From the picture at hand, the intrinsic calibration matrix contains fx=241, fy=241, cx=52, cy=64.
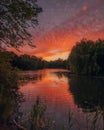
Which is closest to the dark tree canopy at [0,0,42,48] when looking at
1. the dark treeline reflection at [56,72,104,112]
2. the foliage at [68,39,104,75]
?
the dark treeline reflection at [56,72,104,112]

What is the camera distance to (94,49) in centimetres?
7319

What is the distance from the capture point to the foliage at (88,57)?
6788 centimetres

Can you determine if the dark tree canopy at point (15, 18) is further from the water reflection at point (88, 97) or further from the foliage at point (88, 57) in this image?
the foliage at point (88, 57)

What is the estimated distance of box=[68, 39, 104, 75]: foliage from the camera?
223 ft

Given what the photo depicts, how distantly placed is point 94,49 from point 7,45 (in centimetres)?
5945

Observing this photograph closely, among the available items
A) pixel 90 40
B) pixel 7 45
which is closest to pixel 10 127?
pixel 7 45

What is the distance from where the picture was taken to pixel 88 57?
2739 inches

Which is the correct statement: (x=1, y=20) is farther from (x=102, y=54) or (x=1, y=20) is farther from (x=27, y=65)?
(x=27, y=65)

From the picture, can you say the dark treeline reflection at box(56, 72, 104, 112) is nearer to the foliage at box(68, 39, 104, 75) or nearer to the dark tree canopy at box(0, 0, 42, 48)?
the dark tree canopy at box(0, 0, 42, 48)

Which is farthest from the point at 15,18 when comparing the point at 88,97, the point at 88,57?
the point at 88,57

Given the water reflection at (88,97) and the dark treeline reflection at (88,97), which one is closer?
the dark treeline reflection at (88,97)

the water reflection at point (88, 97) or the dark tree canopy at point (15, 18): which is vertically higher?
the dark tree canopy at point (15, 18)

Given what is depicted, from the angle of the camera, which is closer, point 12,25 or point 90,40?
point 12,25

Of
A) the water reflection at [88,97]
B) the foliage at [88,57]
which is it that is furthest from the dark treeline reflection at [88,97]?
the foliage at [88,57]
